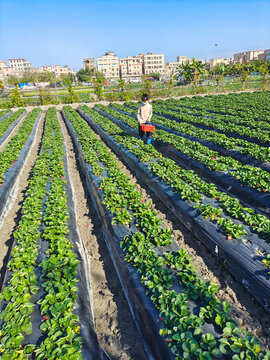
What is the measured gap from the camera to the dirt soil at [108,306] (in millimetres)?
3441

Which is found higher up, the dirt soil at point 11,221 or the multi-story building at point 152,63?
the multi-story building at point 152,63

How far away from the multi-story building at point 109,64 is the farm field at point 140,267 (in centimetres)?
13557

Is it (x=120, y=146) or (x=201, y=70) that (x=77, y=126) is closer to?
(x=120, y=146)

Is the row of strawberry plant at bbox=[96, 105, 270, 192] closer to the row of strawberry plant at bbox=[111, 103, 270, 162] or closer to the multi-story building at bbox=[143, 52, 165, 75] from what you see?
the row of strawberry plant at bbox=[111, 103, 270, 162]

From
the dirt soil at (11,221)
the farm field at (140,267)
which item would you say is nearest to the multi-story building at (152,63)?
the dirt soil at (11,221)

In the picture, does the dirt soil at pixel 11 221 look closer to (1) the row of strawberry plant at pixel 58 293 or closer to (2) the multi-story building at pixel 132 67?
(1) the row of strawberry plant at pixel 58 293

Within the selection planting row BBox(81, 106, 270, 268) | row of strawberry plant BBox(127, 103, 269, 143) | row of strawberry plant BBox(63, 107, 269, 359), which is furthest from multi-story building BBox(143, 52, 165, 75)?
row of strawberry plant BBox(63, 107, 269, 359)

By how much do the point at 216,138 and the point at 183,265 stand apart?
839 cm

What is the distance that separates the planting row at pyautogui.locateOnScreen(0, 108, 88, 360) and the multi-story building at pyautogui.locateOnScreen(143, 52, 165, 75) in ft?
412

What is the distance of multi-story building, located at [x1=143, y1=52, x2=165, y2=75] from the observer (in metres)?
116

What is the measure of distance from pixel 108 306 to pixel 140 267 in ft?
3.33

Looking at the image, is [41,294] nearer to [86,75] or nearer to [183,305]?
[183,305]

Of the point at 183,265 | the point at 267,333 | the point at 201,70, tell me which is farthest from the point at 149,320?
the point at 201,70

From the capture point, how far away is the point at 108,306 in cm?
415
